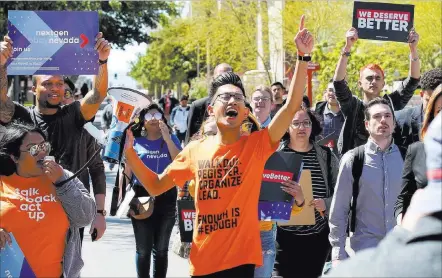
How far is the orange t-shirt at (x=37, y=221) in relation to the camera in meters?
4.91

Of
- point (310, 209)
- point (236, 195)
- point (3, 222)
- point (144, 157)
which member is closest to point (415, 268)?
point (236, 195)

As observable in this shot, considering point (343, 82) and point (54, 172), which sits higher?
point (343, 82)

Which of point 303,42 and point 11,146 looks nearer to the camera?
point 303,42

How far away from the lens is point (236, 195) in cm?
498

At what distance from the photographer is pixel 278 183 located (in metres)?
5.80

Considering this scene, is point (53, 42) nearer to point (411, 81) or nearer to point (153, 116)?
point (153, 116)

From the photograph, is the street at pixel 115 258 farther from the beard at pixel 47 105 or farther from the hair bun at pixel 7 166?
the hair bun at pixel 7 166

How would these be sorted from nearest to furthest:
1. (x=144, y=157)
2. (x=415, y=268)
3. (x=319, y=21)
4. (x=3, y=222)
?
1. (x=415, y=268)
2. (x=3, y=222)
3. (x=144, y=157)
4. (x=319, y=21)

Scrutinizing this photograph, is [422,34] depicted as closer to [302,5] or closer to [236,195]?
[302,5]

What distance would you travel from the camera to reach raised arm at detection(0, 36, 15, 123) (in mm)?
5823

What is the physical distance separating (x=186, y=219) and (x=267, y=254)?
23.9 inches

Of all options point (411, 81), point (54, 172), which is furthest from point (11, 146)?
point (411, 81)

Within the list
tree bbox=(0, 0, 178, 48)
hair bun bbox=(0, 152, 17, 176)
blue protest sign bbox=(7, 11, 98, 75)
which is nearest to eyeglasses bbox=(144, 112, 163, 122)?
blue protest sign bbox=(7, 11, 98, 75)

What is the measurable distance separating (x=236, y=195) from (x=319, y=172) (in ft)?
6.02
